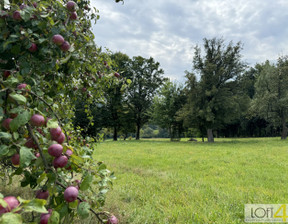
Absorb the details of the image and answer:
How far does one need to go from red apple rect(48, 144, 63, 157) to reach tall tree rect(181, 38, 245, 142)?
18326 millimetres

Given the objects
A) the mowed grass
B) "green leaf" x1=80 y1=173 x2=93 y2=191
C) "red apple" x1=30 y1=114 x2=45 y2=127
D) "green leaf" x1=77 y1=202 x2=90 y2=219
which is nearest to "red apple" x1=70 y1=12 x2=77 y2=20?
"red apple" x1=30 y1=114 x2=45 y2=127

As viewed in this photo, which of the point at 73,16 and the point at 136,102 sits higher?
the point at 136,102

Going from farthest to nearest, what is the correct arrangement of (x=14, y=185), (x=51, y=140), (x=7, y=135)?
(x=14, y=185), (x=51, y=140), (x=7, y=135)

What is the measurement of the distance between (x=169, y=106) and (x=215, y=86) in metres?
6.19

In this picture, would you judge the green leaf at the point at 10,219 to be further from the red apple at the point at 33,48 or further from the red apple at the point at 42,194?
the red apple at the point at 33,48

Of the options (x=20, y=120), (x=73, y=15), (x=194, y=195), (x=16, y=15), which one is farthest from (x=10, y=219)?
(x=194, y=195)

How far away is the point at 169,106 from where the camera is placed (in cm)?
2392

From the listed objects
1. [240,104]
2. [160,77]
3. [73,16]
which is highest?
[160,77]

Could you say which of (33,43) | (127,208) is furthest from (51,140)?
(127,208)

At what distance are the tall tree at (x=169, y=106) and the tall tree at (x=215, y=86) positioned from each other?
305 cm

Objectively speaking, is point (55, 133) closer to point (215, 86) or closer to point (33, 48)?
point (33, 48)

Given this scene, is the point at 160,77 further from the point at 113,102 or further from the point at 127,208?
the point at 127,208

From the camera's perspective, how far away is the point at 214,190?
394cm

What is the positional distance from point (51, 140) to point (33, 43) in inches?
25.1
